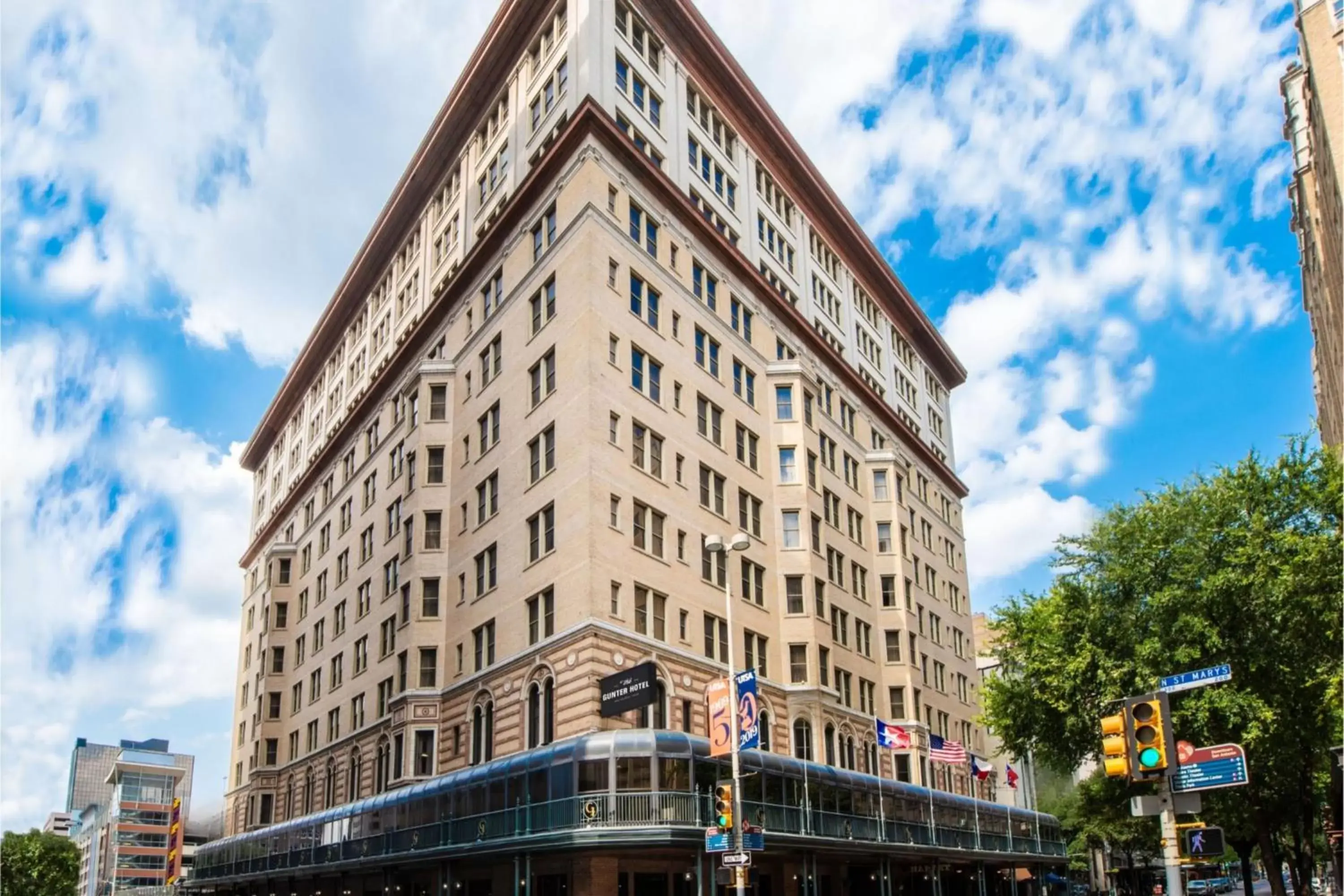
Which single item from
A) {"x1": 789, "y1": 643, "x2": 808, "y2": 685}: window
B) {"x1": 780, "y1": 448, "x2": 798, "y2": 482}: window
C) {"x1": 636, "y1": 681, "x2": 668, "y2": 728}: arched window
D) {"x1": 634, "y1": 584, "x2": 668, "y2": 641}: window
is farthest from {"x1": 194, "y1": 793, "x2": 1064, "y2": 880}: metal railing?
{"x1": 780, "y1": 448, "x2": 798, "y2": 482}: window

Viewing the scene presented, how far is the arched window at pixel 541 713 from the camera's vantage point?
42.4 m

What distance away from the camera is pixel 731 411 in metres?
55.6

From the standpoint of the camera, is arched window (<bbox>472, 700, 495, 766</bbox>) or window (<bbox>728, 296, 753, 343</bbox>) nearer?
arched window (<bbox>472, 700, 495, 766</bbox>)

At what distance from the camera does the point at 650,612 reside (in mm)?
45000

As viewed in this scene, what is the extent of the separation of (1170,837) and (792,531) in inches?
Result: 1690

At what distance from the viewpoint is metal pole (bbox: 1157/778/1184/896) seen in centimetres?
1377

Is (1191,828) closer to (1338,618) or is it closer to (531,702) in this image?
(1338,618)

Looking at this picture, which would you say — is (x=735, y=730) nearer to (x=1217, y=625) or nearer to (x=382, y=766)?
(x=1217, y=625)

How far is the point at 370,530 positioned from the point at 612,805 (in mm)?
34877

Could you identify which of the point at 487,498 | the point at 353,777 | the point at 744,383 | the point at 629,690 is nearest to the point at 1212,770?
the point at 629,690

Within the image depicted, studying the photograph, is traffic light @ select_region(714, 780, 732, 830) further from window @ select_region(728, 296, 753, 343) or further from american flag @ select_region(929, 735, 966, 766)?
window @ select_region(728, 296, 753, 343)

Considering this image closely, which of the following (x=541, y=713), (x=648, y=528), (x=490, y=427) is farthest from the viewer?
(x=490, y=427)

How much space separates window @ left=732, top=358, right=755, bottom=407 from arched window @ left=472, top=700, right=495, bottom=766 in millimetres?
19912

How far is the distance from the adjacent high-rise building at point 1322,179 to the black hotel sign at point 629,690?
32.9 m
